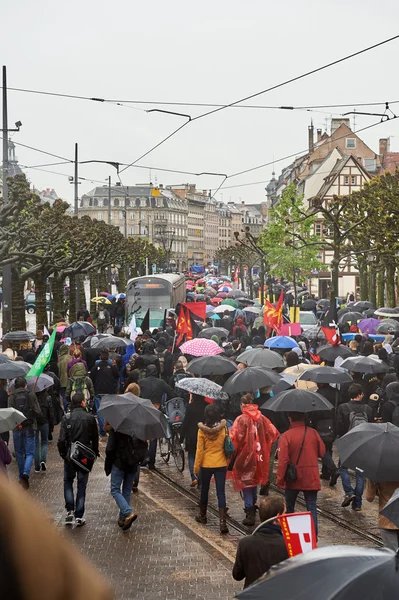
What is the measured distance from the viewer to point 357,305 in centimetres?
3884

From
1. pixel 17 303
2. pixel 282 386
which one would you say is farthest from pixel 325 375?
pixel 17 303

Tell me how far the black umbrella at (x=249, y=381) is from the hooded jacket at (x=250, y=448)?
2.19 metres

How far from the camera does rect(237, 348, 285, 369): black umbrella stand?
1784cm

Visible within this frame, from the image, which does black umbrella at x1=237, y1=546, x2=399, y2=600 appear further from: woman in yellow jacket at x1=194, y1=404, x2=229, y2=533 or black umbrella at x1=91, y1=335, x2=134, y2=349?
black umbrella at x1=91, y1=335, x2=134, y2=349

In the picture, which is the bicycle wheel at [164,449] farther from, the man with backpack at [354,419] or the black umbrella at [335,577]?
the black umbrella at [335,577]

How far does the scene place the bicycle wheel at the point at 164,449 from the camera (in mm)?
16225

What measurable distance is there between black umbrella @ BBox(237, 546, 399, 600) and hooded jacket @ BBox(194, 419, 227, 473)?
26.8 feet

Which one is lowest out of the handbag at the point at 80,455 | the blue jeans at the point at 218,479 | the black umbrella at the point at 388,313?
the blue jeans at the point at 218,479

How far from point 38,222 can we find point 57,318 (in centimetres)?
447

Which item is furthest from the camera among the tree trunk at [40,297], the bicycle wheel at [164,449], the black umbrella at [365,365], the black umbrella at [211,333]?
the tree trunk at [40,297]

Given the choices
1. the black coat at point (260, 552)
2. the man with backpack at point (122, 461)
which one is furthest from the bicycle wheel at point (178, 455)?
the black coat at point (260, 552)

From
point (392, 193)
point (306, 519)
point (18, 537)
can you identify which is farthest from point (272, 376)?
point (392, 193)

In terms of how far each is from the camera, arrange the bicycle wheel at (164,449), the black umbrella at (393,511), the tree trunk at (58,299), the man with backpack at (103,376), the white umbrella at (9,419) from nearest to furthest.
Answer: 1. the black umbrella at (393,511)
2. the white umbrella at (9,419)
3. the bicycle wheel at (164,449)
4. the man with backpack at (103,376)
5. the tree trunk at (58,299)

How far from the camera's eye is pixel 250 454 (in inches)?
461
